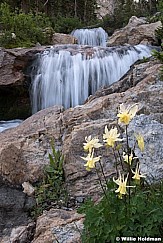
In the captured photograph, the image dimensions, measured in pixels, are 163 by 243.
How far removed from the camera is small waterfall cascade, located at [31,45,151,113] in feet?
28.4

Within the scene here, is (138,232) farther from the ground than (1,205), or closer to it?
farther from the ground

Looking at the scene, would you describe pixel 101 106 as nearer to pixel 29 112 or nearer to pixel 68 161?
pixel 68 161

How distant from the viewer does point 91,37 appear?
628 inches

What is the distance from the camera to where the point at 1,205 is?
383 cm

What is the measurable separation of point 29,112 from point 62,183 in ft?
17.3

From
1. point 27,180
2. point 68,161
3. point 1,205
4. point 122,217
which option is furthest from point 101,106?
point 122,217

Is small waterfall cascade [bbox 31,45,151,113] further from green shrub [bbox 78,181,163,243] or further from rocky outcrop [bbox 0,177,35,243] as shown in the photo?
green shrub [bbox 78,181,163,243]

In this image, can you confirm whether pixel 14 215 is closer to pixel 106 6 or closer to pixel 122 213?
pixel 122 213

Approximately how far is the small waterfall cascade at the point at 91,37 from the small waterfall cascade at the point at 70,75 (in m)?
Result: 6.67

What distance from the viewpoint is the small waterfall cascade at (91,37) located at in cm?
1582

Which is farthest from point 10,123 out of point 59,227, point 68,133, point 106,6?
point 106,6

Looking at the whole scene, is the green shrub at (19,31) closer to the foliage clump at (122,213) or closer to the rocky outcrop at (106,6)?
the foliage clump at (122,213)

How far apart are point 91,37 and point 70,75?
25.2 feet

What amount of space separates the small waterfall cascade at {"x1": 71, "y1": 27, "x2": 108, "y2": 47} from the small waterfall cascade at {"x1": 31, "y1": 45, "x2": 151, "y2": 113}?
667cm
